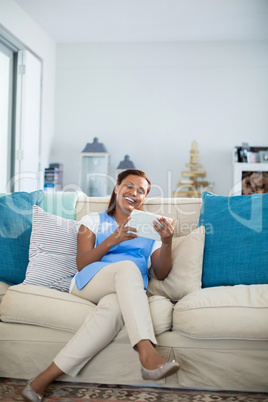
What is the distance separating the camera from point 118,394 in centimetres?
179

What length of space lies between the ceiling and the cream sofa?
3961 millimetres

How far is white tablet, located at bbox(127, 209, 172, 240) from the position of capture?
6.61ft

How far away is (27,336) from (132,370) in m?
0.50

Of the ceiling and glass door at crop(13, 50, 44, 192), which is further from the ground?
the ceiling

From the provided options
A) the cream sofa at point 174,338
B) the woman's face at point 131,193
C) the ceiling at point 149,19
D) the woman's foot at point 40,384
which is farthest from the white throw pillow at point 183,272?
the ceiling at point 149,19

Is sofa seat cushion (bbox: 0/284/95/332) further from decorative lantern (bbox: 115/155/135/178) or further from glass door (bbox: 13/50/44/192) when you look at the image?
A: decorative lantern (bbox: 115/155/135/178)

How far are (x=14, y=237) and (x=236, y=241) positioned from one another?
1.23m

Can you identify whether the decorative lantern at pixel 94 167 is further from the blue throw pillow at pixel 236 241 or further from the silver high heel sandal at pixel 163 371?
the silver high heel sandal at pixel 163 371

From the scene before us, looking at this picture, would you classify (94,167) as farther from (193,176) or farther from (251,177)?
(251,177)

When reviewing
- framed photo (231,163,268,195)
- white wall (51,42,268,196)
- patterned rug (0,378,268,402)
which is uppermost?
white wall (51,42,268,196)

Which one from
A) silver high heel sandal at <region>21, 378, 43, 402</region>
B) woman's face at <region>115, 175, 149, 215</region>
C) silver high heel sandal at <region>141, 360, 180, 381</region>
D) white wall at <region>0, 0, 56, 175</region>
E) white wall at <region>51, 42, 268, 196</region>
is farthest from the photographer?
white wall at <region>51, 42, 268, 196</region>

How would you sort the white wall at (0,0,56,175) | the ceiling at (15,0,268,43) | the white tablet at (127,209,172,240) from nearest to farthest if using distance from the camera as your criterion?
the white tablet at (127,209,172,240) → the white wall at (0,0,56,175) → the ceiling at (15,0,268,43)

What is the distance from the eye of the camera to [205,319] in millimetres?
1805

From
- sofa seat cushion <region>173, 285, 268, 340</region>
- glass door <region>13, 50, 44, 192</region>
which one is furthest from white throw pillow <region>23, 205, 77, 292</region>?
glass door <region>13, 50, 44, 192</region>
